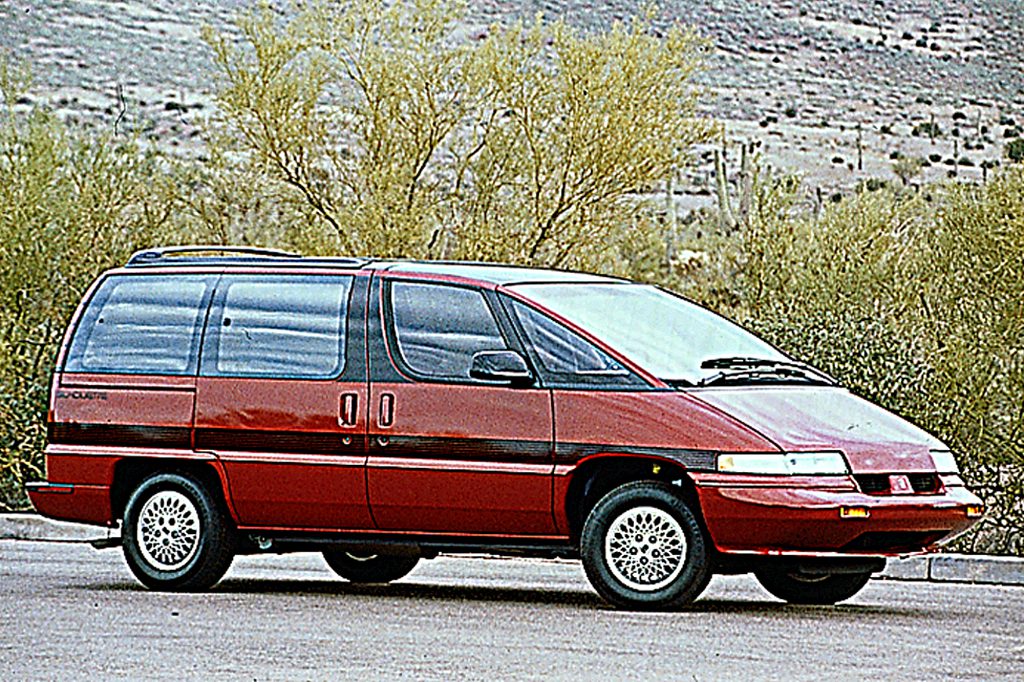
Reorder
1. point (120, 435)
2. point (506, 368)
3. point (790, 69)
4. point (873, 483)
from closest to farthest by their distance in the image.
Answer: point (873, 483) < point (506, 368) < point (120, 435) < point (790, 69)

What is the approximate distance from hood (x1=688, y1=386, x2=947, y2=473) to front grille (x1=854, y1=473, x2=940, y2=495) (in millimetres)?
33

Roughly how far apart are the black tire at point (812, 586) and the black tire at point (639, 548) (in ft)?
3.30

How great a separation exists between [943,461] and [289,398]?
353 cm

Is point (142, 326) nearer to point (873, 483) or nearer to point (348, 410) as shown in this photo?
point (348, 410)

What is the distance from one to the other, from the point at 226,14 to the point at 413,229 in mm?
48082

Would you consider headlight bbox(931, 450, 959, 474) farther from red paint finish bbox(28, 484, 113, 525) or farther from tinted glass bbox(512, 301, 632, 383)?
red paint finish bbox(28, 484, 113, 525)

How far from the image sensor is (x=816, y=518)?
1059 cm

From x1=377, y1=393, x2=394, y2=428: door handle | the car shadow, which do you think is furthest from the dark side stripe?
x1=377, y1=393, x2=394, y2=428: door handle

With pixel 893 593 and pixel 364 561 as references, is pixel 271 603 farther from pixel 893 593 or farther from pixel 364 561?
pixel 893 593

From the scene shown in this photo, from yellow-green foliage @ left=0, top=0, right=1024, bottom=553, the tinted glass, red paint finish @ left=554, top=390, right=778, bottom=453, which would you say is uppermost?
yellow-green foliage @ left=0, top=0, right=1024, bottom=553

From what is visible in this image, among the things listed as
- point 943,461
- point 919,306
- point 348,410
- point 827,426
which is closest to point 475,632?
point 348,410

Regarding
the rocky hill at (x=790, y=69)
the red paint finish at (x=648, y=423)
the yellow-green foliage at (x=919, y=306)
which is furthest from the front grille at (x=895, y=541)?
the rocky hill at (x=790, y=69)

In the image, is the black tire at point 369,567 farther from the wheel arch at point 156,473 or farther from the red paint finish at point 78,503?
the red paint finish at point 78,503

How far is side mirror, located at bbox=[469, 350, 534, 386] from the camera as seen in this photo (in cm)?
1127
